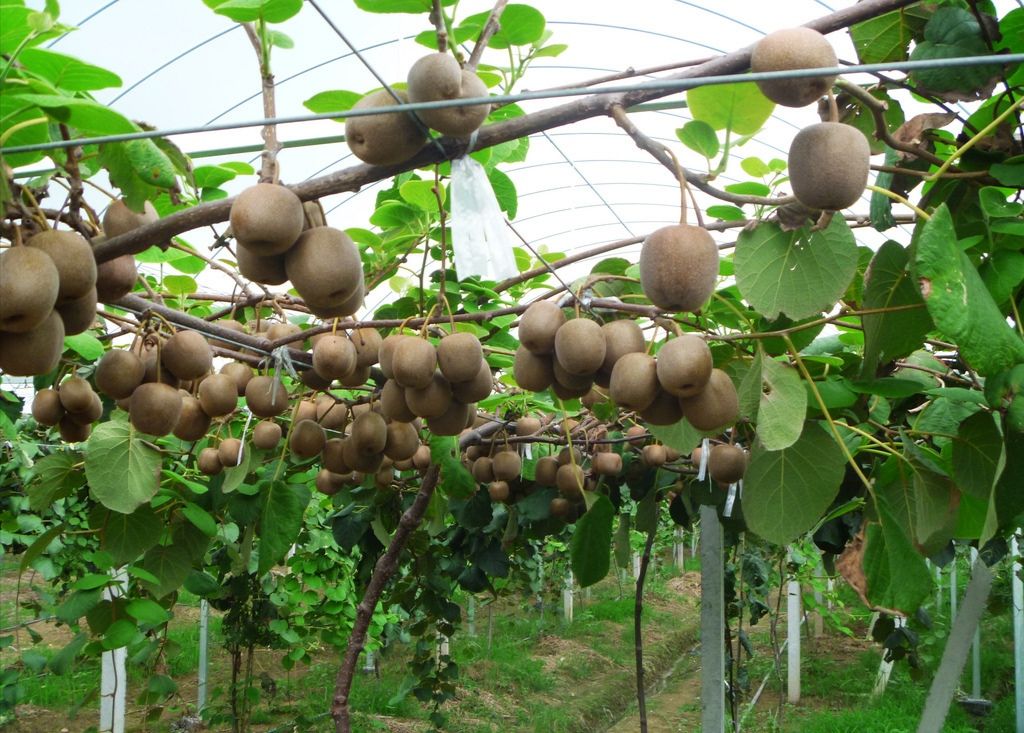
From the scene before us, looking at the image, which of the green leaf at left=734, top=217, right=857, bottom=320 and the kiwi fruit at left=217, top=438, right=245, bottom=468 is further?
the kiwi fruit at left=217, top=438, right=245, bottom=468

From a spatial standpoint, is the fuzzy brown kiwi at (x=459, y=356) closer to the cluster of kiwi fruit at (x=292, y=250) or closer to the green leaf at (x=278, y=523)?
the cluster of kiwi fruit at (x=292, y=250)

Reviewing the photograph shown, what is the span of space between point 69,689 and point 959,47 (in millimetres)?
7524

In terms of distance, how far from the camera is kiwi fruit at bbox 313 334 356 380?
5.50 ft

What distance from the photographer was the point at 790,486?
144 centimetres

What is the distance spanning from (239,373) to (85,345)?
317 mm

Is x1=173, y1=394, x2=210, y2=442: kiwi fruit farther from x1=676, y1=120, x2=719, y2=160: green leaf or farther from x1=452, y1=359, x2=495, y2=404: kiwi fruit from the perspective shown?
x1=676, y1=120, x2=719, y2=160: green leaf

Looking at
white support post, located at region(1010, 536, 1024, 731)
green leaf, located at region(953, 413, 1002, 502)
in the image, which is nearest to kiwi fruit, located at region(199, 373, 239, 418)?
green leaf, located at region(953, 413, 1002, 502)

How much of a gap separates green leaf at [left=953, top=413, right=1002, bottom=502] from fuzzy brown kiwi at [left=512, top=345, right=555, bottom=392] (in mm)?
686

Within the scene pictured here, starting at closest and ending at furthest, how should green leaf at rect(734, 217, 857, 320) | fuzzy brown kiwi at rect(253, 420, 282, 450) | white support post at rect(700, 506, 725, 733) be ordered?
1. green leaf at rect(734, 217, 857, 320)
2. fuzzy brown kiwi at rect(253, 420, 282, 450)
3. white support post at rect(700, 506, 725, 733)

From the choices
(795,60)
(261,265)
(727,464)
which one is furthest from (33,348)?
(727,464)

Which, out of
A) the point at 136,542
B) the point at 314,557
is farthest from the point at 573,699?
the point at 136,542

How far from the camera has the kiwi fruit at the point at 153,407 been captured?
4.64 feet

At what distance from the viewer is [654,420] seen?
1306 millimetres

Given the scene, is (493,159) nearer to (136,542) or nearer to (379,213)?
(379,213)
